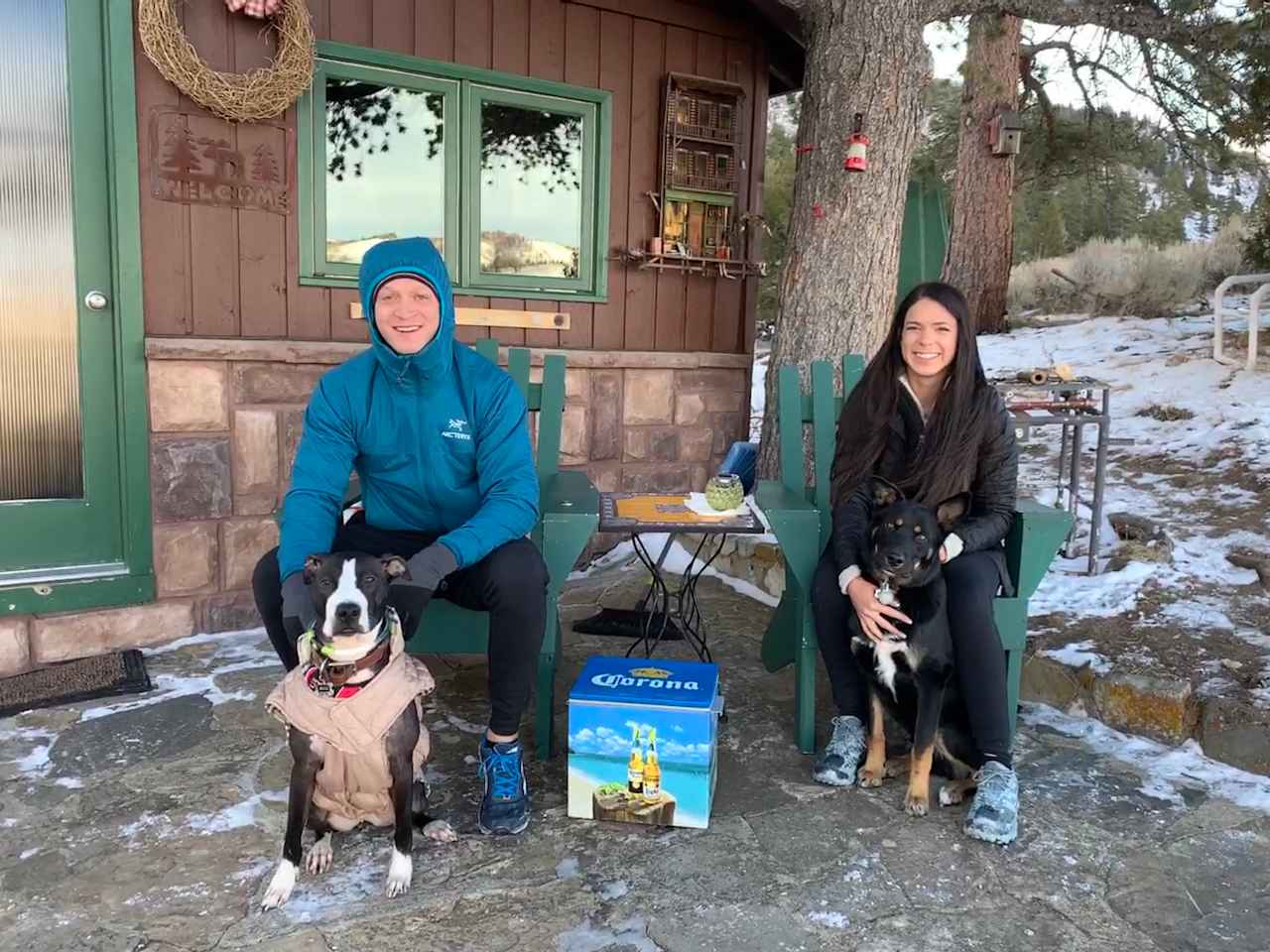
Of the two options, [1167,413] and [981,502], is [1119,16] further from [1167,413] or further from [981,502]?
[981,502]

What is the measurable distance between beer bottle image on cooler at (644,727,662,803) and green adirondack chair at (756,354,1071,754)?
0.61 meters

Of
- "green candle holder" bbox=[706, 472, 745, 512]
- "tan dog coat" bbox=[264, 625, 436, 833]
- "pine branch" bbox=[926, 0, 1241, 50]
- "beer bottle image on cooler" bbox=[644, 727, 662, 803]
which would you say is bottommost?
"beer bottle image on cooler" bbox=[644, 727, 662, 803]

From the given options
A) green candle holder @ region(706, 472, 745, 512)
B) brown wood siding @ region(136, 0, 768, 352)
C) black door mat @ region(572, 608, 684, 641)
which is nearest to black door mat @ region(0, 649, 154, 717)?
Result: brown wood siding @ region(136, 0, 768, 352)

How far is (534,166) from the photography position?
4.39 m

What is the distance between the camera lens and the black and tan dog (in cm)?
234

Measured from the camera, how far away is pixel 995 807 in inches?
90.6

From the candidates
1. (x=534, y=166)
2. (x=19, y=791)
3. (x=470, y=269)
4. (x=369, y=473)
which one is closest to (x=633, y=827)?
(x=369, y=473)

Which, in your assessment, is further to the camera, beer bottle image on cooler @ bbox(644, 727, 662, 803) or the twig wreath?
the twig wreath

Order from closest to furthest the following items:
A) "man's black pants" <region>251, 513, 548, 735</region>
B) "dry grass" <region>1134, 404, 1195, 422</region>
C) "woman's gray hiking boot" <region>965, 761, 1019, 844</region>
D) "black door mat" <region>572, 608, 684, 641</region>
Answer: "woman's gray hiking boot" <region>965, 761, 1019, 844</region> → "man's black pants" <region>251, 513, 548, 735</region> → "black door mat" <region>572, 608, 684, 641</region> → "dry grass" <region>1134, 404, 1195, 422</region>

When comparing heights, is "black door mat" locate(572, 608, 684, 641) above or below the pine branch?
below

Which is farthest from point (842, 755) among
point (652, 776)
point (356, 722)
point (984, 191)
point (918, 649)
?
point (984, 191)

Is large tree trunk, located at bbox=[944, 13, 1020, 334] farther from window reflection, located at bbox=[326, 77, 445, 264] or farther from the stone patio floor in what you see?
the stone patio floor

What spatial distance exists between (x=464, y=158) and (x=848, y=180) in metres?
1.66

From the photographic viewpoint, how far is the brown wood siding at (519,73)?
3611 millimetres
